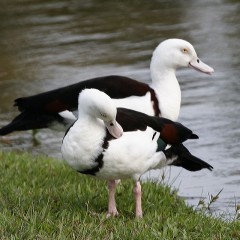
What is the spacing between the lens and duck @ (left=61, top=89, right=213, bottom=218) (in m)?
5.98

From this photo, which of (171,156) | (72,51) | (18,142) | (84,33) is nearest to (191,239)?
(171,156)

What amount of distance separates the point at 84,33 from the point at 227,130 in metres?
7.17

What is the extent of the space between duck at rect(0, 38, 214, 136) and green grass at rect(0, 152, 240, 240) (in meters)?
0.48

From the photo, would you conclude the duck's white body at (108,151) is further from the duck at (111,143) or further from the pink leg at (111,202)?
the pink leg at (111,202)

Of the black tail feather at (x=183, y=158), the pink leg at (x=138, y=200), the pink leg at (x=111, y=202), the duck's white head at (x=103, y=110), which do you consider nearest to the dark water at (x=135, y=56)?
the black tail feather at (x=183, y=158)

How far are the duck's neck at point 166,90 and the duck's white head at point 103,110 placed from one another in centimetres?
141

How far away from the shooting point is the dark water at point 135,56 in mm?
8836

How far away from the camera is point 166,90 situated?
7.56 m

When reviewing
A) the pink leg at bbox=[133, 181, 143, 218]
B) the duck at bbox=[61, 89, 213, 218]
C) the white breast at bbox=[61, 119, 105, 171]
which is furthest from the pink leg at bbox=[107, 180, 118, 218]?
the white breast at bbox=[61, 119, 105, 171]

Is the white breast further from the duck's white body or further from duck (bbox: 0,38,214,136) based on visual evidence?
duck (bbox: 0,38,214,136)

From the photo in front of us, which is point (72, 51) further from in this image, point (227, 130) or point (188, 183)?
point (188, 183)

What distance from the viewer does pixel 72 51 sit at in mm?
14820

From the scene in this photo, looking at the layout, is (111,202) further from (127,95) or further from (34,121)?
(34,121)

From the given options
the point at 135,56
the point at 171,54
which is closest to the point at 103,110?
the point at 171,54
